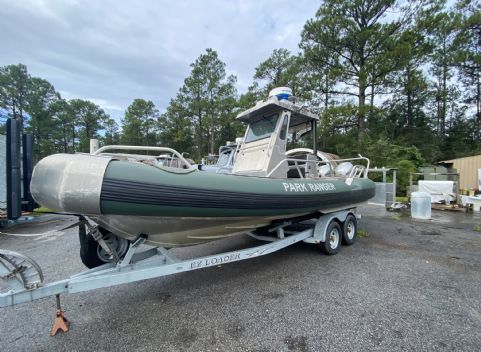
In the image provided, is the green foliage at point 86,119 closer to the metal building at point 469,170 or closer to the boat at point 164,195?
the boat at point 164,195

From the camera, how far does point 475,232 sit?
19.6 ft

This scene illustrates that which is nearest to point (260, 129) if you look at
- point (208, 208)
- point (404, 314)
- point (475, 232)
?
point (208, 208)

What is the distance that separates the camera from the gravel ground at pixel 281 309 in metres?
2.12

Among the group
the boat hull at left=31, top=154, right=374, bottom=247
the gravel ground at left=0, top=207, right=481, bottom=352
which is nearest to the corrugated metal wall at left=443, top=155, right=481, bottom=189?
the gravel ground at left=0, top=207, right=481, bottom=352

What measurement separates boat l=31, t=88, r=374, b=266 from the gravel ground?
0.69 meters

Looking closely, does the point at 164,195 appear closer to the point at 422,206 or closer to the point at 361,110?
the point at 422,206

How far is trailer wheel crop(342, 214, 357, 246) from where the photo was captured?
4.76m

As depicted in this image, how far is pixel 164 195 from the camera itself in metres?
2.18

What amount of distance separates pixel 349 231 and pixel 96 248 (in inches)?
178

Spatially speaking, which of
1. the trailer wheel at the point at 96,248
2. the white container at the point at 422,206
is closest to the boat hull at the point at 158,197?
the trailer wheel at the point at 96,248

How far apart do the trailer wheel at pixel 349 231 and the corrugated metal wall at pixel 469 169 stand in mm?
12558

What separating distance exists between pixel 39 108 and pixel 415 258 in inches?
1921

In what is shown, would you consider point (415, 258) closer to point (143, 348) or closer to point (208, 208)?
point (208, 208)

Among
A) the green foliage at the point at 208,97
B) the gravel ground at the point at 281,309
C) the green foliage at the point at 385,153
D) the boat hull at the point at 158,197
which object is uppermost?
the green foliage at the point at 208,97
